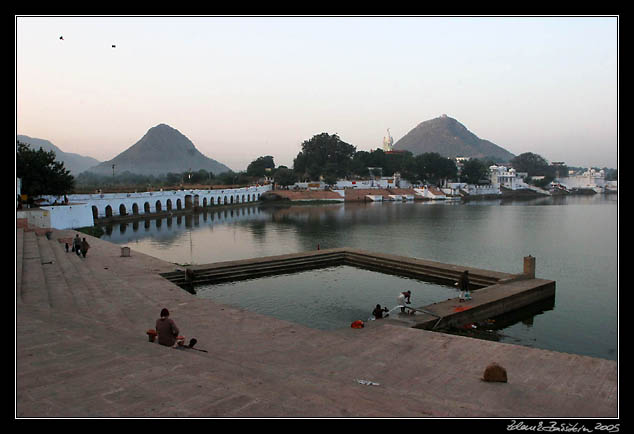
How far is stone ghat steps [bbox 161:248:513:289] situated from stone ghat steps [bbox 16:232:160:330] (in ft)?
10.0

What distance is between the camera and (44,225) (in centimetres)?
2431

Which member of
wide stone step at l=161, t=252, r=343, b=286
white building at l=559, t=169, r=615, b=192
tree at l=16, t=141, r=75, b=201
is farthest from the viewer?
white building at l=559, t=169, r=615, b=192

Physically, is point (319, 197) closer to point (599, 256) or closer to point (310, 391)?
point (599, 256)

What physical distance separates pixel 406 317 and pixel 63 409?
8.37 meters

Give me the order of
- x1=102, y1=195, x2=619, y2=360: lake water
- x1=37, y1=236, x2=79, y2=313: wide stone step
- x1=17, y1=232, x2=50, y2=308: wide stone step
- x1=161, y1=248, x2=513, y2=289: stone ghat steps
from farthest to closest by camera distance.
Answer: x1=161, y1=248, x2=513, y2=289: stone ghat steps → x1=102, y1=195, x2=619, y2=360: lake water → x1=37, y1=236, x2=79, y2=313: wide stone step → x1=17, y1=232, x2=50, y2=308: wide stone step

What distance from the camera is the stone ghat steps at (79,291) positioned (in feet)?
31.1

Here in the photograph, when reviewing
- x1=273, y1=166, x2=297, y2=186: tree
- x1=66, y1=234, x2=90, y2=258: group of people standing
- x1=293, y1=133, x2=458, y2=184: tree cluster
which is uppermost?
x1=293, y1=133, x2=458, y2=184: tree cluster

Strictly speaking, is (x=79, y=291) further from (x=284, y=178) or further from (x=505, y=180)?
(x=505, y=180)

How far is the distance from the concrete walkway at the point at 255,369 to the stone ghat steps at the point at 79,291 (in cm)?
7

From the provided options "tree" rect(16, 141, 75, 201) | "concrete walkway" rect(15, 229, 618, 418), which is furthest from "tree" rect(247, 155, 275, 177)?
"concrete walkway" rect(15, 229, 618, 418)

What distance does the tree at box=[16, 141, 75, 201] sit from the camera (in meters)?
29.7

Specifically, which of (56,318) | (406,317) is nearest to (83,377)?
(56,318)

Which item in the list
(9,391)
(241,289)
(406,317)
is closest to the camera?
(9,391)

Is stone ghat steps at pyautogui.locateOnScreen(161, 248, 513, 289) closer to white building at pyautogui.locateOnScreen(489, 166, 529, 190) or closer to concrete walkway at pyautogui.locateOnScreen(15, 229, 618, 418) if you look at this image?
concrete walkway at pyautogui.locateOnScreen(15, 229, 618, 418)
